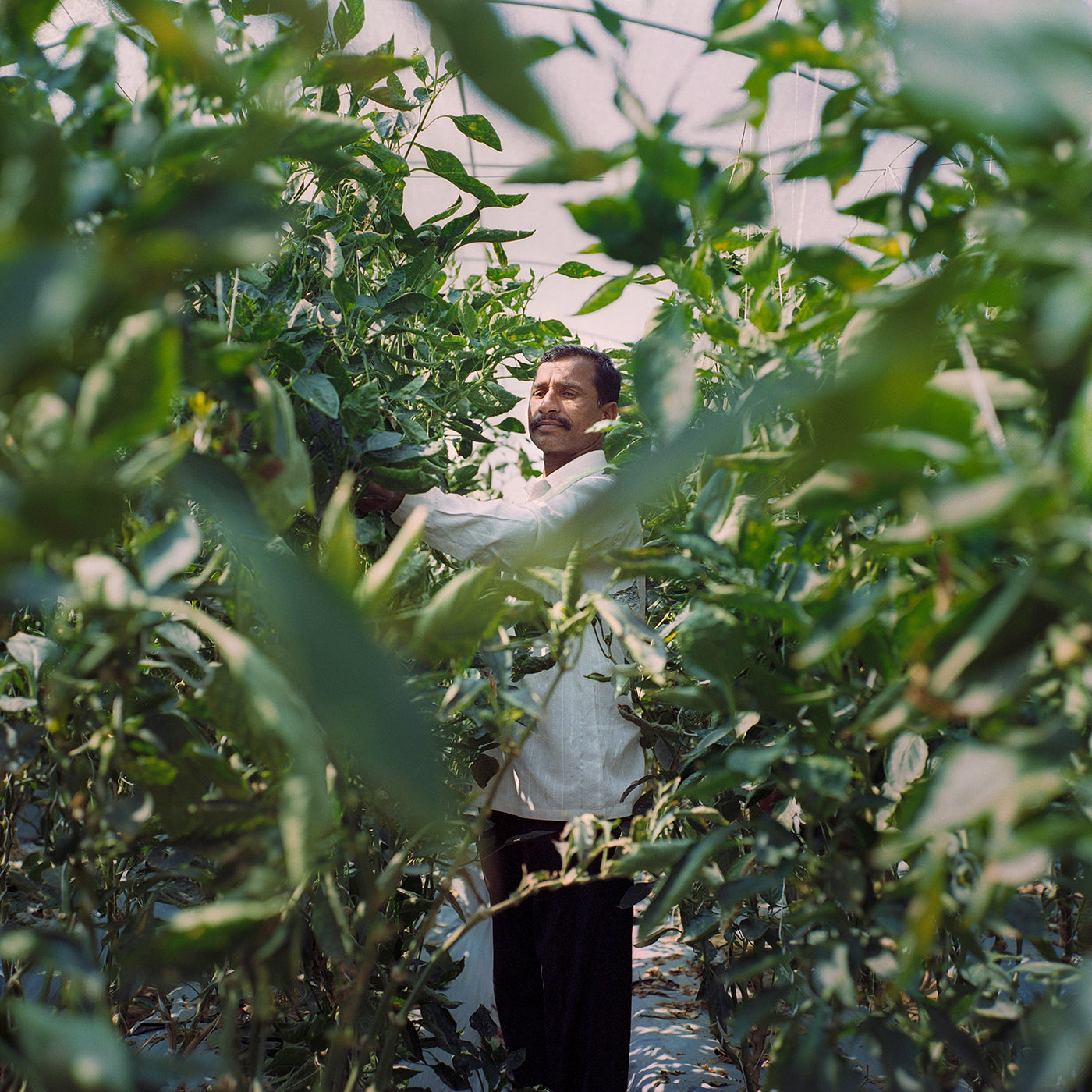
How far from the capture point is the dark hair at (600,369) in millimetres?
1571

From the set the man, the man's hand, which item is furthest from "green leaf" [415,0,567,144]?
the man

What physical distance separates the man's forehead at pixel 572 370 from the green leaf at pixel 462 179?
0.64 metres

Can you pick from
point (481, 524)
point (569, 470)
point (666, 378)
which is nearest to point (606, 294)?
A: point (666, 378)

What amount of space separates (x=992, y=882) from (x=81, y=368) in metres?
0.45

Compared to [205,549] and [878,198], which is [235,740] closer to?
[205,549]

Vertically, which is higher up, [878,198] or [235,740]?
[878,198]

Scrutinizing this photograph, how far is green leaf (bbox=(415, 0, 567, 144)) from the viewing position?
0.69ft

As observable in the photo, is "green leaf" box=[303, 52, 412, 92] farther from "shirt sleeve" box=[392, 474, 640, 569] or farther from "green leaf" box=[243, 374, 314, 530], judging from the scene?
"shirt sleeve" box=[392, 474, 640, 569]

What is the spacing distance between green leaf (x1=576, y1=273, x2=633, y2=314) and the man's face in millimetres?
959

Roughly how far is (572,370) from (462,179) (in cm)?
69

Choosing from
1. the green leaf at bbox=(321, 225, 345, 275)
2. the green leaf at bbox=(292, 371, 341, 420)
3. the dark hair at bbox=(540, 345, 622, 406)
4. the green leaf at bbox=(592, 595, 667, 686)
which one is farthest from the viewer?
the dark hair at bbox=(540, 345, 622, 406)

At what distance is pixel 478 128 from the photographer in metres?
0.88

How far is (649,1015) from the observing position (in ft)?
6.21

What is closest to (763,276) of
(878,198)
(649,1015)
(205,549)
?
(878,198)
